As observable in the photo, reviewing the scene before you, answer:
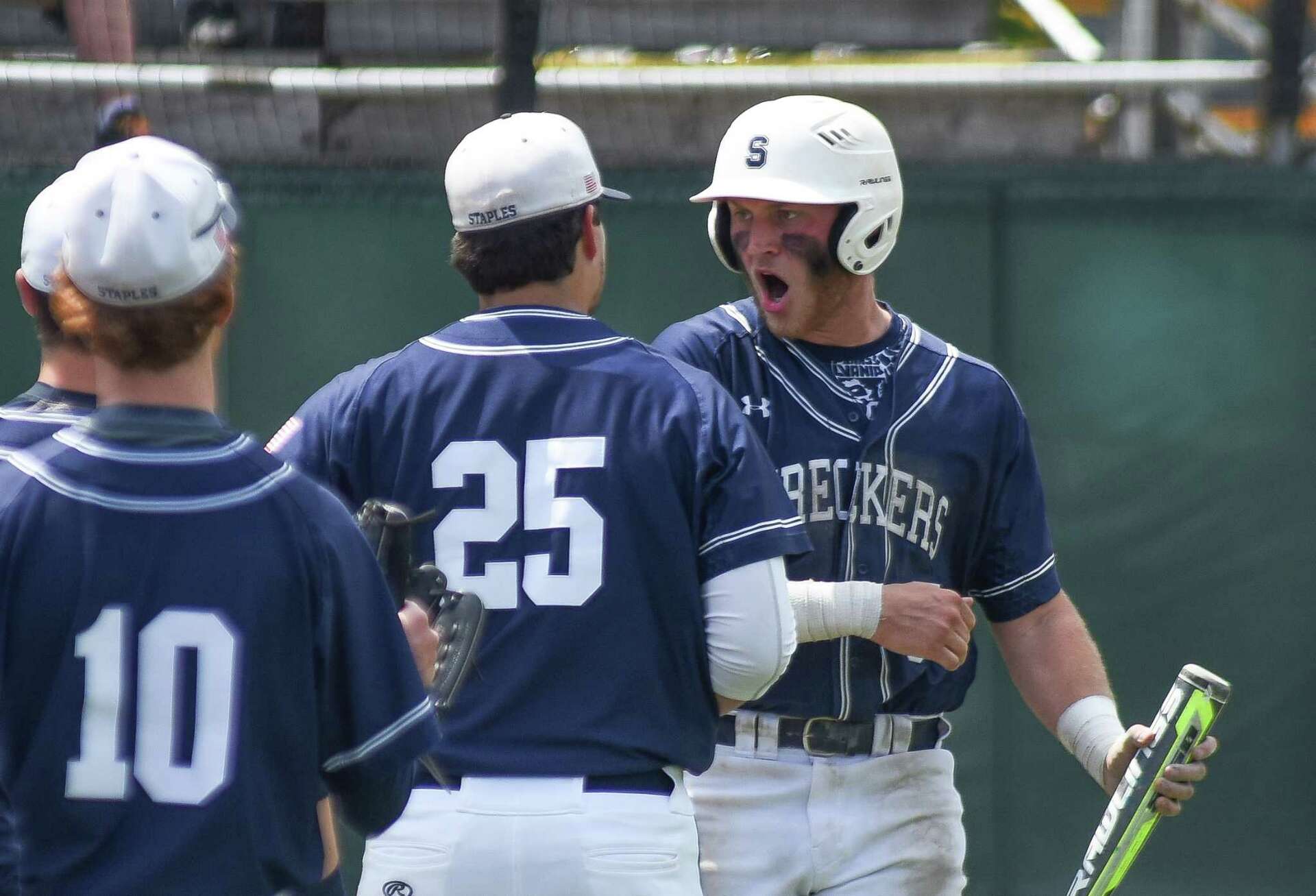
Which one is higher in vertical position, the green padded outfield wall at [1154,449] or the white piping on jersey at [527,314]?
the white piping on jersey at [527,314]

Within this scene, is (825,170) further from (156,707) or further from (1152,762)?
(156,707)

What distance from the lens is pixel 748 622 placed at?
9.27 feet

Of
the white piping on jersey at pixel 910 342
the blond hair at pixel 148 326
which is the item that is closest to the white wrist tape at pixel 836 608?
the white piping on jersey at pixel 910 342

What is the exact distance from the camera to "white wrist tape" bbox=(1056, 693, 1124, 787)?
136 inches

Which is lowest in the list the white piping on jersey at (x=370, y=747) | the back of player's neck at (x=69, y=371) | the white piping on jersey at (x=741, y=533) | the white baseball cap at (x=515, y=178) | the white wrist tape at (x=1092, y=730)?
the white wrist tape at (x=1092, y=730)

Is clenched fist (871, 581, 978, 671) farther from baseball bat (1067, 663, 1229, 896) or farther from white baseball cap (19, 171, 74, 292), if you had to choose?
white baseball cap (19, 171, 74, 292)

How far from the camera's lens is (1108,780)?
3412 millimetres

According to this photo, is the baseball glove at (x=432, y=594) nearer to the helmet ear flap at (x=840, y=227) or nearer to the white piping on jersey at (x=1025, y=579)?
the helmet ear flap at (x=840, y=227)

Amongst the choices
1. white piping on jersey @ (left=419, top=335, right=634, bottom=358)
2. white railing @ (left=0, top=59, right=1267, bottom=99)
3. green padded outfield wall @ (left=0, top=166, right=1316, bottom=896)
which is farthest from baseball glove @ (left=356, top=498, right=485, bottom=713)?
A: white railing @ (left=0, top=59, right=1267, bottom=99)

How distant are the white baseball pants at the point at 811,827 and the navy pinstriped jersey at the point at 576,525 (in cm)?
59

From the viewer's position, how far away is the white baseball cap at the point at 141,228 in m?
2.05

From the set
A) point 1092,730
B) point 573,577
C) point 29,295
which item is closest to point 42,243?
point 29,295

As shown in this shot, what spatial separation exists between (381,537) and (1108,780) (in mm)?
1592

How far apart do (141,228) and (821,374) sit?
1735 mm
